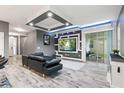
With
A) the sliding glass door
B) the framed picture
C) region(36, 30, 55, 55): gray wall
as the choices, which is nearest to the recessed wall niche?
region(36, 30, 55, 55): gray wall

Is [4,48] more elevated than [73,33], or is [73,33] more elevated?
[73,33]

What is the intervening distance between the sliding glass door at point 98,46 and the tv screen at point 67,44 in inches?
43.8

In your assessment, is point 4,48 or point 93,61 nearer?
point 4,48

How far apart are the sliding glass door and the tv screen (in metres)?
1.11

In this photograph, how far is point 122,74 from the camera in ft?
7.76

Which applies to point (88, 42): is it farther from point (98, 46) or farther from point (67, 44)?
point (67, 44)

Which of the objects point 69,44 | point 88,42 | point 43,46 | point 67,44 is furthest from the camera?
point 43,46

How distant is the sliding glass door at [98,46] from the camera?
6041 millimetres

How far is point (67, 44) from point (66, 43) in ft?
0.48

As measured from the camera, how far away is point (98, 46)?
6539 millimetres

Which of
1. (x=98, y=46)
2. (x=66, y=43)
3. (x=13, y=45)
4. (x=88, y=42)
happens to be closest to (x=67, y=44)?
(x=66, y=43)
